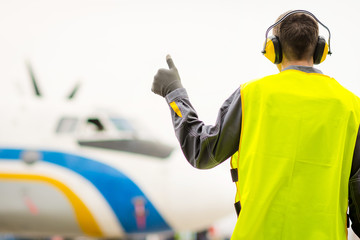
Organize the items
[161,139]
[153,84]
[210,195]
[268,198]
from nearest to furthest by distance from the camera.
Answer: [268,198] < [153,84] < [210,195] < [161,139]

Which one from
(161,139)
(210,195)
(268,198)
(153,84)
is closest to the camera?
(268,198)

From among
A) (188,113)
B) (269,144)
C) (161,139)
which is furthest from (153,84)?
(161,139)

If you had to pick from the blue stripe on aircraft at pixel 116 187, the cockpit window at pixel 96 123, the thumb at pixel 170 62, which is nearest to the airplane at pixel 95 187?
the blue stripe on aircraft at pixel 116 187

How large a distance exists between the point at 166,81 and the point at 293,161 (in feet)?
2.04

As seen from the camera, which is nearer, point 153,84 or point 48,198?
point 153,84

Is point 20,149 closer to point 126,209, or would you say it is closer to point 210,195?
point 126,209

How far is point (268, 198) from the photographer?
1.41 m

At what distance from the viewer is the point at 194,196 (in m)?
5.45

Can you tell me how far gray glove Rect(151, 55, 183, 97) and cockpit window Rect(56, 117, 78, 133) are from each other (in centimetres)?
437

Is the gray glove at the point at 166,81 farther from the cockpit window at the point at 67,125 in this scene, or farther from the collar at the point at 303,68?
the cockpit window at the point at 67,125

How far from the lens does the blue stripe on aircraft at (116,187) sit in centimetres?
546

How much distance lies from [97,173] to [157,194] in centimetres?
89

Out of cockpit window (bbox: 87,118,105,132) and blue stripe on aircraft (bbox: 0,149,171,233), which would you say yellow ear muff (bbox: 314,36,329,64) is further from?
cockpit window (bbox: 87,118,105,132)

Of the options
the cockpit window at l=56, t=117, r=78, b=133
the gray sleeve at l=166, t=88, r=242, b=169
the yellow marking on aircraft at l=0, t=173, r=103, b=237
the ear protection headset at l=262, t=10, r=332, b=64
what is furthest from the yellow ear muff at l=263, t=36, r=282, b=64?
the cockpit window at l=56, t=117, r=78, b=133
